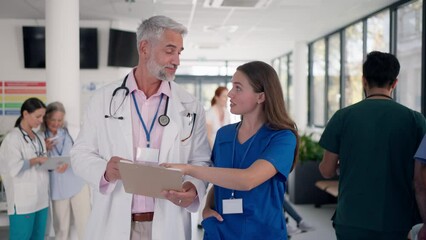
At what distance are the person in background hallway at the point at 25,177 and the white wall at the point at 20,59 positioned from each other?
358cm

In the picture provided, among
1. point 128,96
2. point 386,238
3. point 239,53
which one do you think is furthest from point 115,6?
point 239,53

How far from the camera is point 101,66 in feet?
25.2

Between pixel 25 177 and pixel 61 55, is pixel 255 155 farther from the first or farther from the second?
pixel 61 55

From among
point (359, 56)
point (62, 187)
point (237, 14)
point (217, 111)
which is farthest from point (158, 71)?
point (359, 56)

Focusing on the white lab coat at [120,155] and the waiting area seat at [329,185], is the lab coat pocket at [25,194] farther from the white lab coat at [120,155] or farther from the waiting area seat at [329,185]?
the waiting area seat at [329,185]

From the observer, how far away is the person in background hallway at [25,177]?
12.4 feet

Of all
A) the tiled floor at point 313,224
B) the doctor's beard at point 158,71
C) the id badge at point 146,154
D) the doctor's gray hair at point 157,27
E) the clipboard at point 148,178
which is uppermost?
the doctor's gray hair at point 157,27

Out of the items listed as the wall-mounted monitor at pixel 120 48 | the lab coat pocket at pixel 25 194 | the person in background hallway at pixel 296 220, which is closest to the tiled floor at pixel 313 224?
the person in background hallway at pixel 296 220

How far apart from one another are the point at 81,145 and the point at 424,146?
1487 millimetres

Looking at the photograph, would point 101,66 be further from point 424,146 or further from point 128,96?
point 424,146

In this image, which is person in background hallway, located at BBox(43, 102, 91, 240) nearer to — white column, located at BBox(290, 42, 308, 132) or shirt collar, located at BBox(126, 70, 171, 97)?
shirt collar, located at BBox(126, 70, 171, 97)

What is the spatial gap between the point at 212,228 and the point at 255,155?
0.35 metres

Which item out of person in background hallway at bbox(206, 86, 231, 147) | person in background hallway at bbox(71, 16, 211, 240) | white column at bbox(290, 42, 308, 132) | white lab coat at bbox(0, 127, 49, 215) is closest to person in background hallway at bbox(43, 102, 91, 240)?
white lab coat at bbox(0, 127, 49, 215)

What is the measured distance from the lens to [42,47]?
24.2 ft
